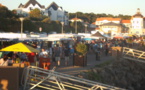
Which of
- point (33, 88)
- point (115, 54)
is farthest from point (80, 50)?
point (33, 88)

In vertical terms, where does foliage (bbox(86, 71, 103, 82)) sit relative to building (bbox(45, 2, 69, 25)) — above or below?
below

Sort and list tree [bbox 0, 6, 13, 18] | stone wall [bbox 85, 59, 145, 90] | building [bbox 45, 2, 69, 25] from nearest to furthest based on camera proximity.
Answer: stone wall [bbox 85, 59, 145, 90] < tree [bbox 0, 6, 13, 18] < building [bbox 45, 2, 69, 25]

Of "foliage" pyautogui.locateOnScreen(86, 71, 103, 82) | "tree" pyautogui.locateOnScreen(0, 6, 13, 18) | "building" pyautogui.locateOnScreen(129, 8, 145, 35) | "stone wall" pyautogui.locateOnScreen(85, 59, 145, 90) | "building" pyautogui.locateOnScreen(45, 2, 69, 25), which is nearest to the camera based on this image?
"foliage" pyautogui.locateOnScreen(86, 71, 103, 82)

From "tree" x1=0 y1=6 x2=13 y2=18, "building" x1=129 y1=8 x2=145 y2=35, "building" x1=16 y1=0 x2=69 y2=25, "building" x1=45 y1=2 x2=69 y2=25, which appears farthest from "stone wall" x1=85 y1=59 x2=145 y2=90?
"building" x1=129 y1=8 x2=145 y2=35

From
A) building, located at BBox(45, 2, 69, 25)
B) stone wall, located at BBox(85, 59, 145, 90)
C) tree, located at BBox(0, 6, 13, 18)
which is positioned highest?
building, located at BBox(45, 2, 69, 25)

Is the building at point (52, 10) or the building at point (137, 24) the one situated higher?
the building at point (52, 10)

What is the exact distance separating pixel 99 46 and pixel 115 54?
2775 mm

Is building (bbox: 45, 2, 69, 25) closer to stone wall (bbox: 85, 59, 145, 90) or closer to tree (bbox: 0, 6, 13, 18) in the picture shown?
tree (bbox: 0, 6, 13, 18)

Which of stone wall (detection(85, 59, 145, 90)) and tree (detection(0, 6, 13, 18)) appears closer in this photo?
stone wall (detection(85, 59, 145, 90))

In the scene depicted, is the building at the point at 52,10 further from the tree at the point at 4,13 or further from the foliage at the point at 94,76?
the foliage at the point at 94,76

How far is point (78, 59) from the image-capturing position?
20.3 metres

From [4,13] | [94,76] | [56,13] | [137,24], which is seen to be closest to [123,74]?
[94,76]

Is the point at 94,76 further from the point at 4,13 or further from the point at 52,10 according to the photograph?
the point at 52,10

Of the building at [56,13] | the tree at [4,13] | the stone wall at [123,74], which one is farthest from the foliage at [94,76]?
the building at [56,13]
